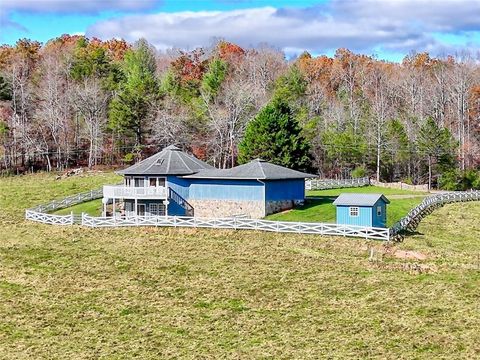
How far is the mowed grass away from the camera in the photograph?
43938mm

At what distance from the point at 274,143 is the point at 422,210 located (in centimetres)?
1609

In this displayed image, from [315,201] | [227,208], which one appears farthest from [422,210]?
[227,208]

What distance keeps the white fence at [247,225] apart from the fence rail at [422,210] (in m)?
1.65

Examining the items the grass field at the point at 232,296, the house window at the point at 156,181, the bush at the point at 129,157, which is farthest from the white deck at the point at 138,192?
the bush at the point at 129,157

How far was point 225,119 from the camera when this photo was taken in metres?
74.3

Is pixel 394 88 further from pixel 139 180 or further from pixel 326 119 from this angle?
pixel 139 180

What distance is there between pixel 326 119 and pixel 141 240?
149 feet

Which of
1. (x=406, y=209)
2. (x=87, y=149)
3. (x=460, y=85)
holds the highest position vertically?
(x=460, y=85)

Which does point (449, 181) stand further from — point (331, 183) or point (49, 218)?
point (49, 218)

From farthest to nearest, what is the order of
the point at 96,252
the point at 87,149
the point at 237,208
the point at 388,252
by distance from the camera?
the point at 87,149, the point at 237,208, the point at 96,252, the point at 388,252

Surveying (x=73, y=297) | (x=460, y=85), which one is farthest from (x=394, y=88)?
(x=73, y=297)

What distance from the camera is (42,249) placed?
129 feet

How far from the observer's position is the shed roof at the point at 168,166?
158ft

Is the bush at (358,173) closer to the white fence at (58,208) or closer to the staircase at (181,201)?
the white fence at (58,208)
